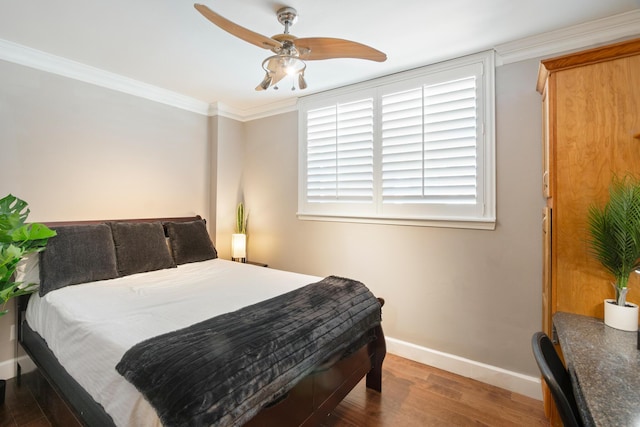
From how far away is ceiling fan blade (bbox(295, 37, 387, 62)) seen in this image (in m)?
1.64

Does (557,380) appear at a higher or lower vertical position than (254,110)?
lower

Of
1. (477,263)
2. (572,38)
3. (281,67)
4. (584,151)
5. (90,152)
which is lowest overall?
(477,263)

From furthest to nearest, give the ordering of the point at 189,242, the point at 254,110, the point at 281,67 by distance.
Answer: the point at 254,110
the point at 189,242
the point at 281,67

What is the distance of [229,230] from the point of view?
153 inches

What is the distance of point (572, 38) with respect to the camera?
2.06 metres

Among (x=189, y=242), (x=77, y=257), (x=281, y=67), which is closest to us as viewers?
(x=281, y=67)

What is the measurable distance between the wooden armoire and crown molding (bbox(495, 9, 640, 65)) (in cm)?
57

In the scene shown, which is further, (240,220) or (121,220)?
(240,220)

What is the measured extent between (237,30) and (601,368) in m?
2.24

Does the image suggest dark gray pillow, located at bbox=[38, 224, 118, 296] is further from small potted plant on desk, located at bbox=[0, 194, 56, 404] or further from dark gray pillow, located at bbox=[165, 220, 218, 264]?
dark gray pillow, located at bbox=[165, 220, 218, 264]

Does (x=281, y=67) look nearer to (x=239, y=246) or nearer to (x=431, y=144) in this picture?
(x=431, y=144)

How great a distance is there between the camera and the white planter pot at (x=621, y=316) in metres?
1.46

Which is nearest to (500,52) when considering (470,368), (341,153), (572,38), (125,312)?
(572,38)

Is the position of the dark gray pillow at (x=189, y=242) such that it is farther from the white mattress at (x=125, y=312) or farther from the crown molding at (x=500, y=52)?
the crown molding at (x=500, y=52)
